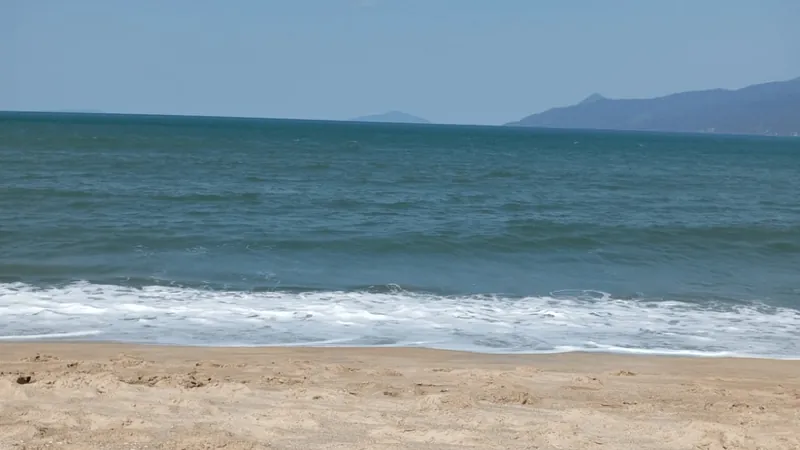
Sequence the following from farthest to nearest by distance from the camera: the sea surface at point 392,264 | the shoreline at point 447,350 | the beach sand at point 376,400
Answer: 1. the sea surface at point 392,264
2. the shoreline at point 447,350
3. the beach sand at point 376,400

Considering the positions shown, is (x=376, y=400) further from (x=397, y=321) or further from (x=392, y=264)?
(x=392, y=264)

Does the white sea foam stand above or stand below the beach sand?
below

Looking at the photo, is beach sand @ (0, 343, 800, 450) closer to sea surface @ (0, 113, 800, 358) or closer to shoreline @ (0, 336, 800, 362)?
shoreline @ (0, 336, 800, 362)

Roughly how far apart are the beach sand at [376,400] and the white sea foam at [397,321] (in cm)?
71

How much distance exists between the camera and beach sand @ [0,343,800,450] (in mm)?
5980

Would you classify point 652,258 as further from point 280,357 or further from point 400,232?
point 280,357

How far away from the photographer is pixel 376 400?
7008 millimetres

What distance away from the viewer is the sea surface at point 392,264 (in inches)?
419

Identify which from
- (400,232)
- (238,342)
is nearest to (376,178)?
(400,232)

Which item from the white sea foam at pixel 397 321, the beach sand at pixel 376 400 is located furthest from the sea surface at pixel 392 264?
the beach sand at pixel 376 400

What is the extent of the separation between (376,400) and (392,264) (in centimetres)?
875

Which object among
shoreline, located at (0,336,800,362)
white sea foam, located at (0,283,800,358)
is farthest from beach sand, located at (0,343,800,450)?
white sea foam, located at (0,283,800,358)

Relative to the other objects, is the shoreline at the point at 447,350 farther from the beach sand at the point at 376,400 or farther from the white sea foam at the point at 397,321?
the beach sand at the point at 376,400

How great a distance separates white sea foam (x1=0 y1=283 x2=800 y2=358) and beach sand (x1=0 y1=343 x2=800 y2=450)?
713 mm
